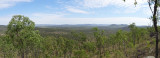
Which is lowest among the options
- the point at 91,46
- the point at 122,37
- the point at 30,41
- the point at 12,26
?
the point at 91,46

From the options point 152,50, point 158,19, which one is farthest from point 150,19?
point 152,50

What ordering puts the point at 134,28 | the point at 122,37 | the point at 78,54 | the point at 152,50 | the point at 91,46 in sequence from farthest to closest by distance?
the point at 134,28 < the point at 91,46 < the point at 122,37 < the point at 78,54 < the point at 152,50

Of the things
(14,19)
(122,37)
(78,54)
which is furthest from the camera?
(122,37)

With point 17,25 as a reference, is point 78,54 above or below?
below

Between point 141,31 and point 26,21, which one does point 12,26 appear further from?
point 141,31

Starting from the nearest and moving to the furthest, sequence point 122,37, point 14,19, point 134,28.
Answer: point 14,19 < point 122,37 < point 134,28

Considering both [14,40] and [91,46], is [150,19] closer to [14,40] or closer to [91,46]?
[14,40]

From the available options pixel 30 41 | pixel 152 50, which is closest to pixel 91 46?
pixel 152 50

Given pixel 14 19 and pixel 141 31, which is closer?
pixel 14 19

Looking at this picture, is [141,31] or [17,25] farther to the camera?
[141,31]
